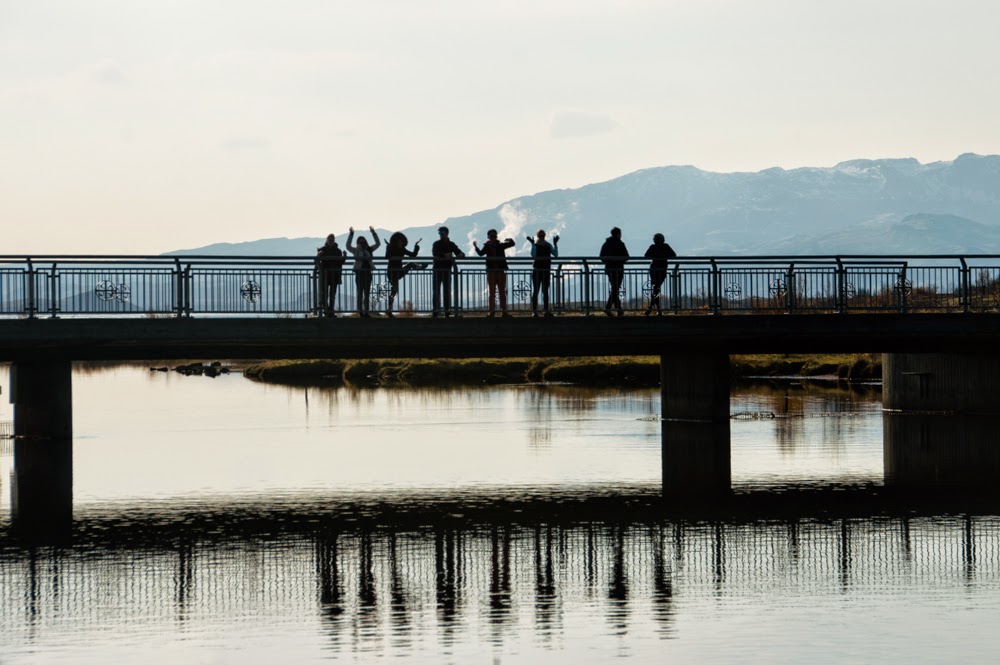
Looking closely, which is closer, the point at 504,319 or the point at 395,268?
the point at 395,268

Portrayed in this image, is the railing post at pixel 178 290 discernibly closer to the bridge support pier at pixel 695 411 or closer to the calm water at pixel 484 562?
the calm water at pixel 484 562

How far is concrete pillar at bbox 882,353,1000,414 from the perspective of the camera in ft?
168

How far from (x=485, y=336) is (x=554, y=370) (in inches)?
1860

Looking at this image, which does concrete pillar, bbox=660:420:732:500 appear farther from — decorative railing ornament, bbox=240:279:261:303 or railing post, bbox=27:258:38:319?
railing post, bbox=27:258:38:319

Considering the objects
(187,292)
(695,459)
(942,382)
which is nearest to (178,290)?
(187,292)

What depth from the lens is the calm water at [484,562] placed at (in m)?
17.0

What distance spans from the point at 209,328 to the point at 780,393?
38.3 m

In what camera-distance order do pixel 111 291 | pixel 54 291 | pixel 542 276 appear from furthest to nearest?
pixel 542 276 → pixel 111 291 → pixel 54 291

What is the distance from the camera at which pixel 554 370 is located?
284ft

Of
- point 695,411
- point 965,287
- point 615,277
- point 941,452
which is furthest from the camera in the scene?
point 695,411

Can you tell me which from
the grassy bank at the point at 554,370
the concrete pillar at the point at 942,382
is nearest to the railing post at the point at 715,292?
the concrete pillar at the point at 942,382

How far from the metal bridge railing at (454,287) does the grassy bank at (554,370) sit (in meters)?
38.1

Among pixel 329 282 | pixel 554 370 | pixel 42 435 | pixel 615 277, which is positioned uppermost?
pixel 615 277

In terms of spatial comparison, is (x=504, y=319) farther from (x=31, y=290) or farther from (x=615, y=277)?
(x=31, y=290)
